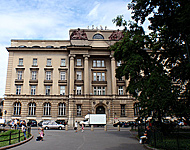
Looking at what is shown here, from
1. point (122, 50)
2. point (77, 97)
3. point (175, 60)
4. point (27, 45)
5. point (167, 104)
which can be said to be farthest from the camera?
point (27, 45)

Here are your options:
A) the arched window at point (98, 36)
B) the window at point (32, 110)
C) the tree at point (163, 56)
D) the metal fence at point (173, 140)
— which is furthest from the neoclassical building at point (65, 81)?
the metal fence at point (173, 140)

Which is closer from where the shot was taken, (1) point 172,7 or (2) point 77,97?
(1) point 172,7

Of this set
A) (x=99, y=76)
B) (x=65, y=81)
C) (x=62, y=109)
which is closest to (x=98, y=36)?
(x=99, y=76)

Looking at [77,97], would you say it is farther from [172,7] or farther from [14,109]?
[172,7]

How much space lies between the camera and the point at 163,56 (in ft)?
72.7

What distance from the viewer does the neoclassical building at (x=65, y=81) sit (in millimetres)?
48562

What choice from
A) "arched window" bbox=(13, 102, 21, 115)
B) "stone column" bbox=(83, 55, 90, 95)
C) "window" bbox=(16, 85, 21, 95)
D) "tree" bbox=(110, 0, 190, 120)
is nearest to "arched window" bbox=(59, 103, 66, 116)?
"stone column" bbox=(83, 55, 90, 95)

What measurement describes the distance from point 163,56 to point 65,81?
1299 inches

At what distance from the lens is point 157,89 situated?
19484 mm

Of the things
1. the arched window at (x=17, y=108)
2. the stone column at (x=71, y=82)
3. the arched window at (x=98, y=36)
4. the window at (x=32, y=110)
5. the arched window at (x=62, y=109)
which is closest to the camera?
the stone column at (x=71, y=82)

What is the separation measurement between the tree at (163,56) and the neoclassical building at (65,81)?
2463cm

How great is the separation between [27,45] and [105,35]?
2237 centimetres

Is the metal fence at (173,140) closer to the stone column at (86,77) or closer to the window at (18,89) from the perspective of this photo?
the stone column at (86,77)

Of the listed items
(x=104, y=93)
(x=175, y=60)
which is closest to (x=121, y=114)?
(x=104, y=93)
